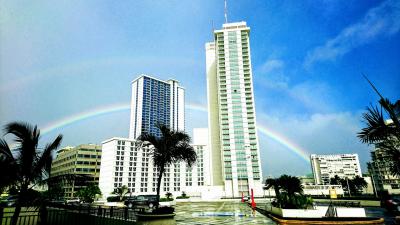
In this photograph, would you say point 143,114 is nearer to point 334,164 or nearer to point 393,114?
point 334,164

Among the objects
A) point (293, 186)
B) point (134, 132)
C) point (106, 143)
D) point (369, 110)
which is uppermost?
point (134, 132)

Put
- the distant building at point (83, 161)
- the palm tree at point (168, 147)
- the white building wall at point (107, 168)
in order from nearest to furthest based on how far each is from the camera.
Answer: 1. the palm tree at point (168, 147)
2. the white building wall at point (107, 168)
3. the distant building at point (83, 161)

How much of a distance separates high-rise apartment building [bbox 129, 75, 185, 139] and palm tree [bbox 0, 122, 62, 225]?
144111 mm

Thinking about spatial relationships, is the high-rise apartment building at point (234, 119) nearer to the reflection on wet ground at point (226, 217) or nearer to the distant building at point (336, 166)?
the reflection on wet ground at point (226, 217)

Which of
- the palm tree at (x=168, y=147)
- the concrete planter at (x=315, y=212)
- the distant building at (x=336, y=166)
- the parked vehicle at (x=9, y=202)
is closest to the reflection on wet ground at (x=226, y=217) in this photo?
the concrete planter at (x=315, y=212)

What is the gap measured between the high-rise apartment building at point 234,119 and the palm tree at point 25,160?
76.8m

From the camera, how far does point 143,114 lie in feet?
531

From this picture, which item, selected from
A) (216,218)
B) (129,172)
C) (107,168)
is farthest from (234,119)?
(216,218)

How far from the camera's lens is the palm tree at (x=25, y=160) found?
1083 cm

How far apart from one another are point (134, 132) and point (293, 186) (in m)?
137

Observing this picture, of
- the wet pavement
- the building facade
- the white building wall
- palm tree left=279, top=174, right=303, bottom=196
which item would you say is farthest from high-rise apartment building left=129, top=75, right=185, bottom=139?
the wet pavement

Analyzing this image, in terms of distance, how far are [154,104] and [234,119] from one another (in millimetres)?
88603

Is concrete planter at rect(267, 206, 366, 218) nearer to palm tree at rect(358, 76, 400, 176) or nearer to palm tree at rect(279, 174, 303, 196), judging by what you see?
palm tree at rect(358, 76, 400, 176)

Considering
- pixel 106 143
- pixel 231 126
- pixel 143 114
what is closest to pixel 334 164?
pixel 231 126
